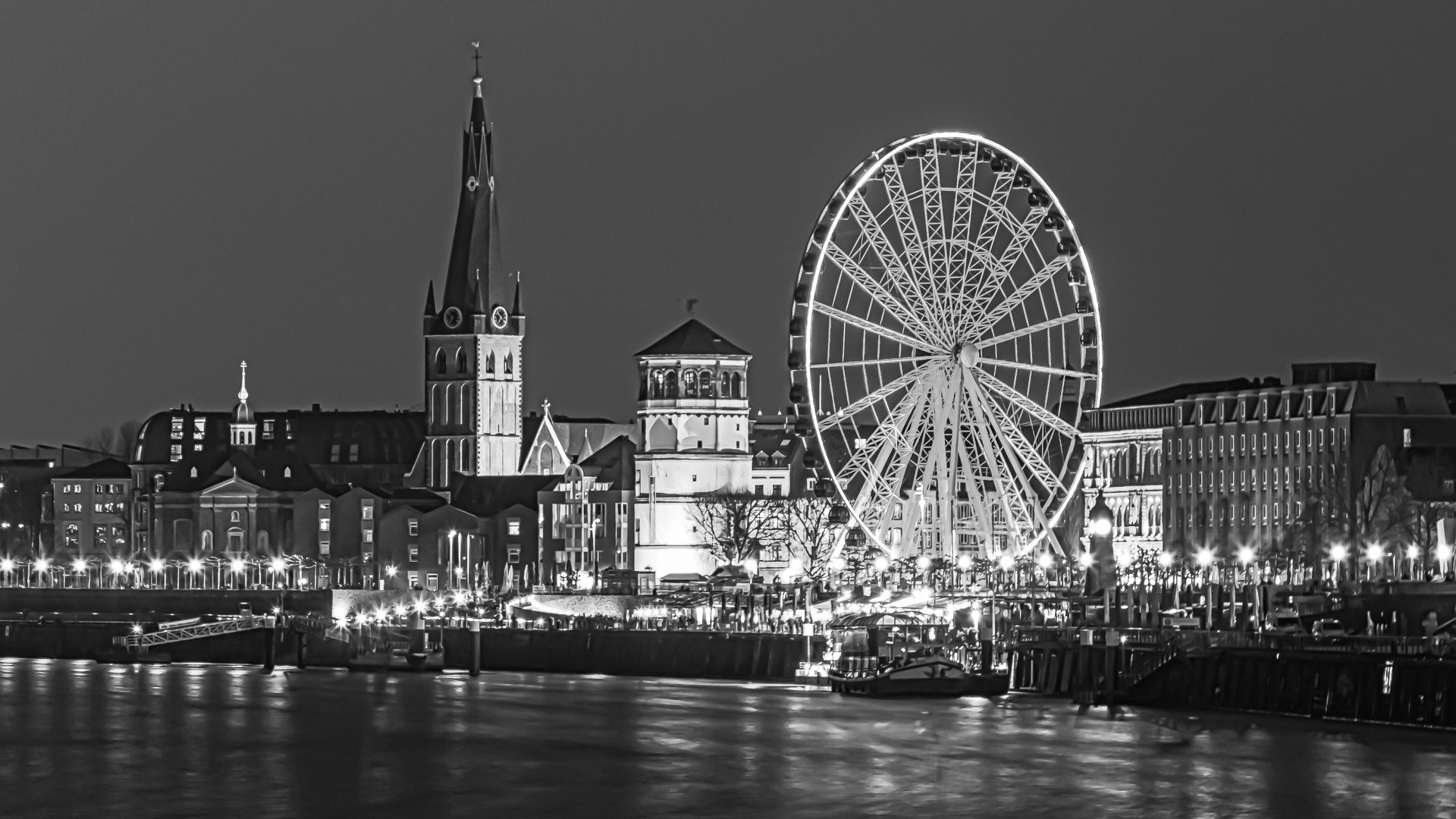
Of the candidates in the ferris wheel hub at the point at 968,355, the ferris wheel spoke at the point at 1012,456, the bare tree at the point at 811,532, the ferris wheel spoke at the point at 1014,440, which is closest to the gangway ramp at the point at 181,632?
the bare tree at the point at 811,532

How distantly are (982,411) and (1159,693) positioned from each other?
507 inches

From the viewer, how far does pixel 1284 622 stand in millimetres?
109375

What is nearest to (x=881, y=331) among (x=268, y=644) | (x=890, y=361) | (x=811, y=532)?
(x=890, y=361)

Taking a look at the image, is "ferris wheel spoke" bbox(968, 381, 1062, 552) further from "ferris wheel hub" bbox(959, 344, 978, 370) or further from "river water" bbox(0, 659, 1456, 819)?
"river water" bbox(0, 659, 1456, 819)

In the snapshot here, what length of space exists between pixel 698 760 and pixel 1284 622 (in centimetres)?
2623

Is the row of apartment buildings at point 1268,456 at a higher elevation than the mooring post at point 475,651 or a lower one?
higher

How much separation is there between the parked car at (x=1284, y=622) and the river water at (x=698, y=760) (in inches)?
246

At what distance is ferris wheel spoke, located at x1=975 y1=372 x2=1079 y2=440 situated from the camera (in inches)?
4377

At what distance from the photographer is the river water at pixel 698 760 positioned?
79250 mm

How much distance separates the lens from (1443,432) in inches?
6403

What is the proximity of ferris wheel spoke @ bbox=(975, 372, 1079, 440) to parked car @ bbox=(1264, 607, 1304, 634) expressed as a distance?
8.81m

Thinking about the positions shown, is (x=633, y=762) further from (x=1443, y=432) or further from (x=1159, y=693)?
(x=1443, y=432)

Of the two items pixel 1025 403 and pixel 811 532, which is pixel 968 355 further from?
pixel 811 532

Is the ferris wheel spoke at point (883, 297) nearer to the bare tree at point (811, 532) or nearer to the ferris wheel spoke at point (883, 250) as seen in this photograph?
the ferris wheel spoke at point (883, 250)
